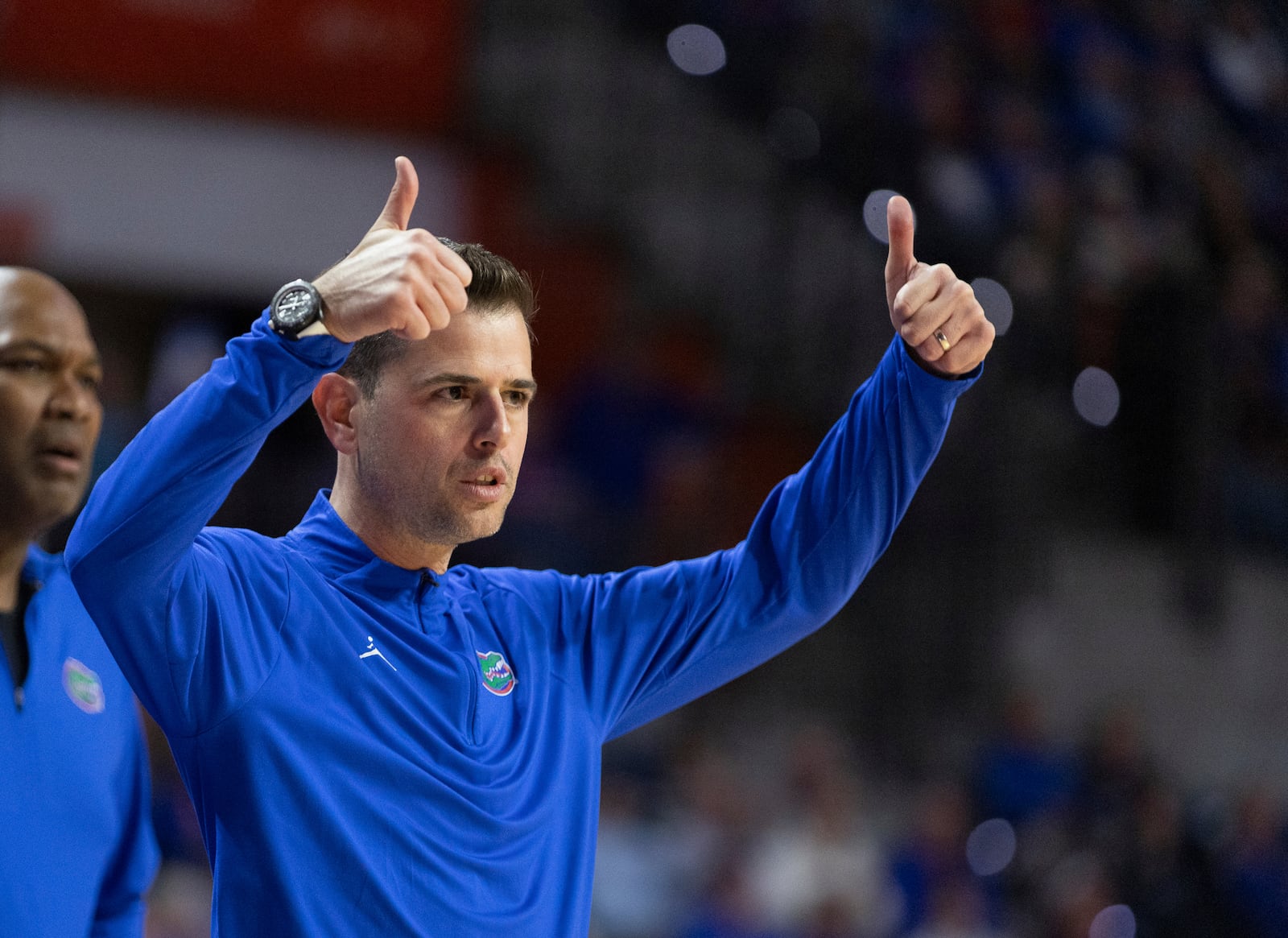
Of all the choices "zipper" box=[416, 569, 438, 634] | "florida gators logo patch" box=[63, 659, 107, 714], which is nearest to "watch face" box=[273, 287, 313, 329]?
"zipper" box=[416, 569, 438, 634]

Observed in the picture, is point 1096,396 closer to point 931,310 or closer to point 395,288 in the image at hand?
point 931,310

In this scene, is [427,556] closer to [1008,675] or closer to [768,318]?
[1008,675]

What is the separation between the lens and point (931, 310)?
95.9 inches

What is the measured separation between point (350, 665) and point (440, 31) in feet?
26.5

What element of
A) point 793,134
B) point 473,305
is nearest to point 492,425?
point 473,305

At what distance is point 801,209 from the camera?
8.41 metres

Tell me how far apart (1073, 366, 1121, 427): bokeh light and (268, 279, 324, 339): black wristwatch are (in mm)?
5383

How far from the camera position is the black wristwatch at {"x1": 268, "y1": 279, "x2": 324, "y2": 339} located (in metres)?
1.99

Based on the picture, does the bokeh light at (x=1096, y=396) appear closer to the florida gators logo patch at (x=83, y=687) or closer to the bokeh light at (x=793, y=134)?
the bokeh light at (x=793, y=134)

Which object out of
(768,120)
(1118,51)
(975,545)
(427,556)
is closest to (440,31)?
(768,120)

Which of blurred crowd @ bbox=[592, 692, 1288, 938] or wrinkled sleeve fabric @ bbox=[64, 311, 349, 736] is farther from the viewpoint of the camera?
blurred crowd @ bbox=[592, 692, 1288, 938]

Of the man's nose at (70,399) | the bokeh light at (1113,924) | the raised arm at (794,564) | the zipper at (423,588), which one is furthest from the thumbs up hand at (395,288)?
the bokeh light at (1113,924)

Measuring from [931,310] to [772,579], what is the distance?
0.55 metres

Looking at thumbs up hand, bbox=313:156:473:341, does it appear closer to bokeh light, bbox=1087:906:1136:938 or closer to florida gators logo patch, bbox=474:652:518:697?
florida gators logo patch, bbox=474:652:518:697
